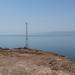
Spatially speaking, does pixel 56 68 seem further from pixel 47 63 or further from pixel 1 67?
pixel 1 67

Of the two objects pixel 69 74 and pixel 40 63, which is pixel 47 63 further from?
pixel 69 74

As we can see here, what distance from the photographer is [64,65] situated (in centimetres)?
2508

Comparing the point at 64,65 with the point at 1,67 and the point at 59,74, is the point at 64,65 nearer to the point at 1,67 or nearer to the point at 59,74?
the point at 59,74

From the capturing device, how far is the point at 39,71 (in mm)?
22203

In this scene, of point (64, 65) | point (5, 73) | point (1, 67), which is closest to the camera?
point (5, 73)

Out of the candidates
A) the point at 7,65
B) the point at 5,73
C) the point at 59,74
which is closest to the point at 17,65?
the point at 7,65

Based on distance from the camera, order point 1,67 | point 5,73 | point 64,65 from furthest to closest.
A: 1. point 64,65
2. point 1,67
3. point 5,73

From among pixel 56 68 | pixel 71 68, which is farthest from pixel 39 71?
pixel 71 68

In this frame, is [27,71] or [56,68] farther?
[56,68]

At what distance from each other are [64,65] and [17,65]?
183 inches

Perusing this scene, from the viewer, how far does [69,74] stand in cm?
2192

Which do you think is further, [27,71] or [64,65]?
[64,65]

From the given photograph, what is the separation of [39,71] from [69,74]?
2597mm

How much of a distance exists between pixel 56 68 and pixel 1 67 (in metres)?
5.07
